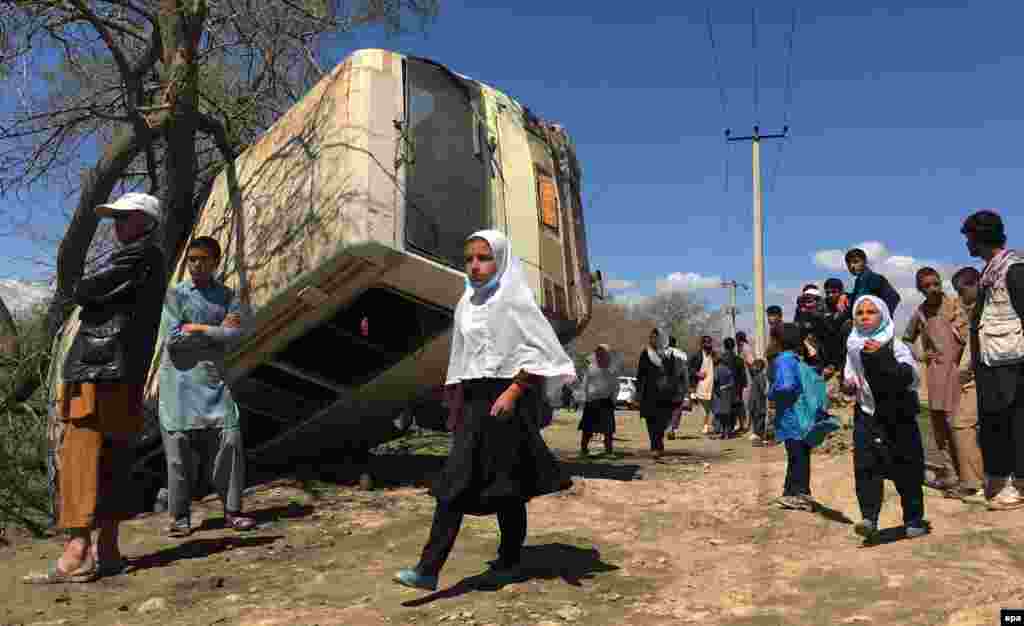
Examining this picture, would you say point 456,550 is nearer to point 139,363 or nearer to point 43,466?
point 139,363

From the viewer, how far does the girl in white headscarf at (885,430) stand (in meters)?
4.86

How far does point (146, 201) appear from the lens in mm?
4531

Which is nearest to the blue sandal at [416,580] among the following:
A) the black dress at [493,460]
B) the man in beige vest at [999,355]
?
the black dress at [493,460]

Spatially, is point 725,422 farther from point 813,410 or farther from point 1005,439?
point 1005,439

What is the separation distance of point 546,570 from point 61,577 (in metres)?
2.41

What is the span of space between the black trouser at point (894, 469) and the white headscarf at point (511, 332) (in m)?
2.07

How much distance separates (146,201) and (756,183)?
2758 cm

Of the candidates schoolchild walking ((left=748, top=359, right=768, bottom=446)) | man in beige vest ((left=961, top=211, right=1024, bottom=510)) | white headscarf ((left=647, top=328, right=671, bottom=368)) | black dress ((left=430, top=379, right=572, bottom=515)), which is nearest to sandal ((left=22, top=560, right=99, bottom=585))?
black dress ((left=430, top=379, right=572, bottom=515))

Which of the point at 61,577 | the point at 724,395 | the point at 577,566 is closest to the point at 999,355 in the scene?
the point at 577,566

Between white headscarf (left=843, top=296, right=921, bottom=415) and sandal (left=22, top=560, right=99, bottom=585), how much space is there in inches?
168

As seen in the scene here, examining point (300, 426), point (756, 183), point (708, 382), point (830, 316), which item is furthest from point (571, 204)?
point (756, 183)

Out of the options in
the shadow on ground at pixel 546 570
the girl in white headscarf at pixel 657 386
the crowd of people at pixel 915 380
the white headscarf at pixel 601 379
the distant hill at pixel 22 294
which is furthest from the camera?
the white headscarf at pixel 601 379

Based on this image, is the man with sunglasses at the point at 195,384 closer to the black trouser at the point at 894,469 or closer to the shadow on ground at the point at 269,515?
the shadow on ground at the point at 269,515

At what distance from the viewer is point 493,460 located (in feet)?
12.7
